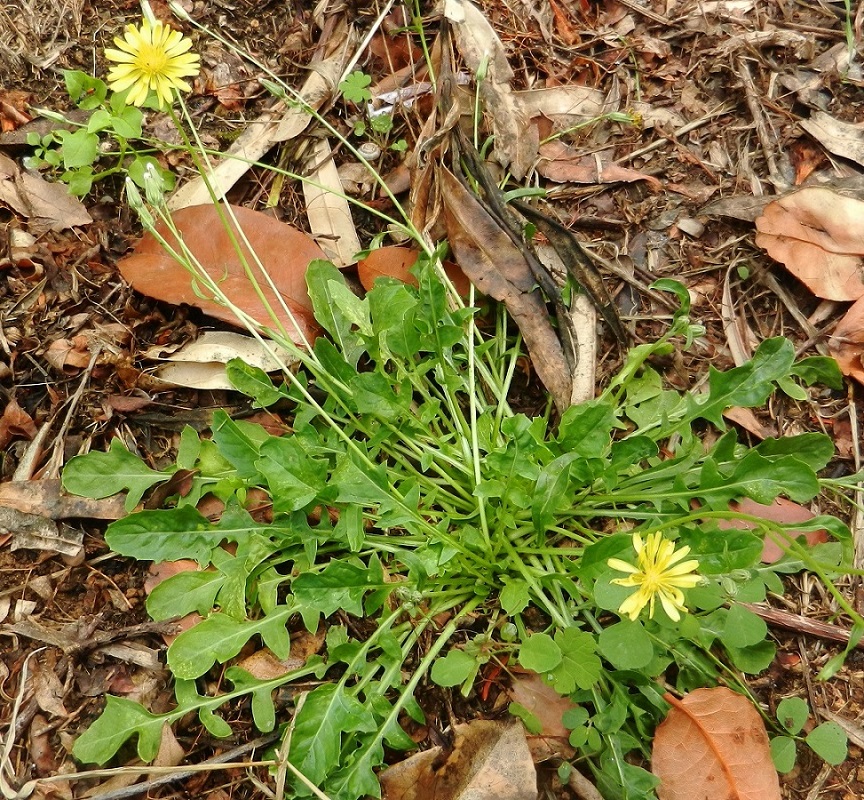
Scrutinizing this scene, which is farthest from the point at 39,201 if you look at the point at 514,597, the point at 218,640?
the point at 514,597

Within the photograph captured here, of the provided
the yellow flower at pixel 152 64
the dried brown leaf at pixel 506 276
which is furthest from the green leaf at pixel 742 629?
the yellow flower at pixel 152 64

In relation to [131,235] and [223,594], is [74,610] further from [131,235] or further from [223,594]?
[131,235]

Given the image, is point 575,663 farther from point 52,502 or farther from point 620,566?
point 52,502

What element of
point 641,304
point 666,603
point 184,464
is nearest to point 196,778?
point 184,464

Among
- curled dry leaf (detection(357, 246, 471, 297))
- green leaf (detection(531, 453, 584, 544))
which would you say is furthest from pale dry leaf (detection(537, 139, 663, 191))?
green leaf (detection(531, 453, 584, 544))

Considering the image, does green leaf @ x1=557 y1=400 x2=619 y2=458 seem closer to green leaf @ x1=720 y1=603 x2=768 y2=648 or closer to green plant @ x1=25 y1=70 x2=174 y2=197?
green leaf @ x1=720 y1=603 x2=768 y2=648
